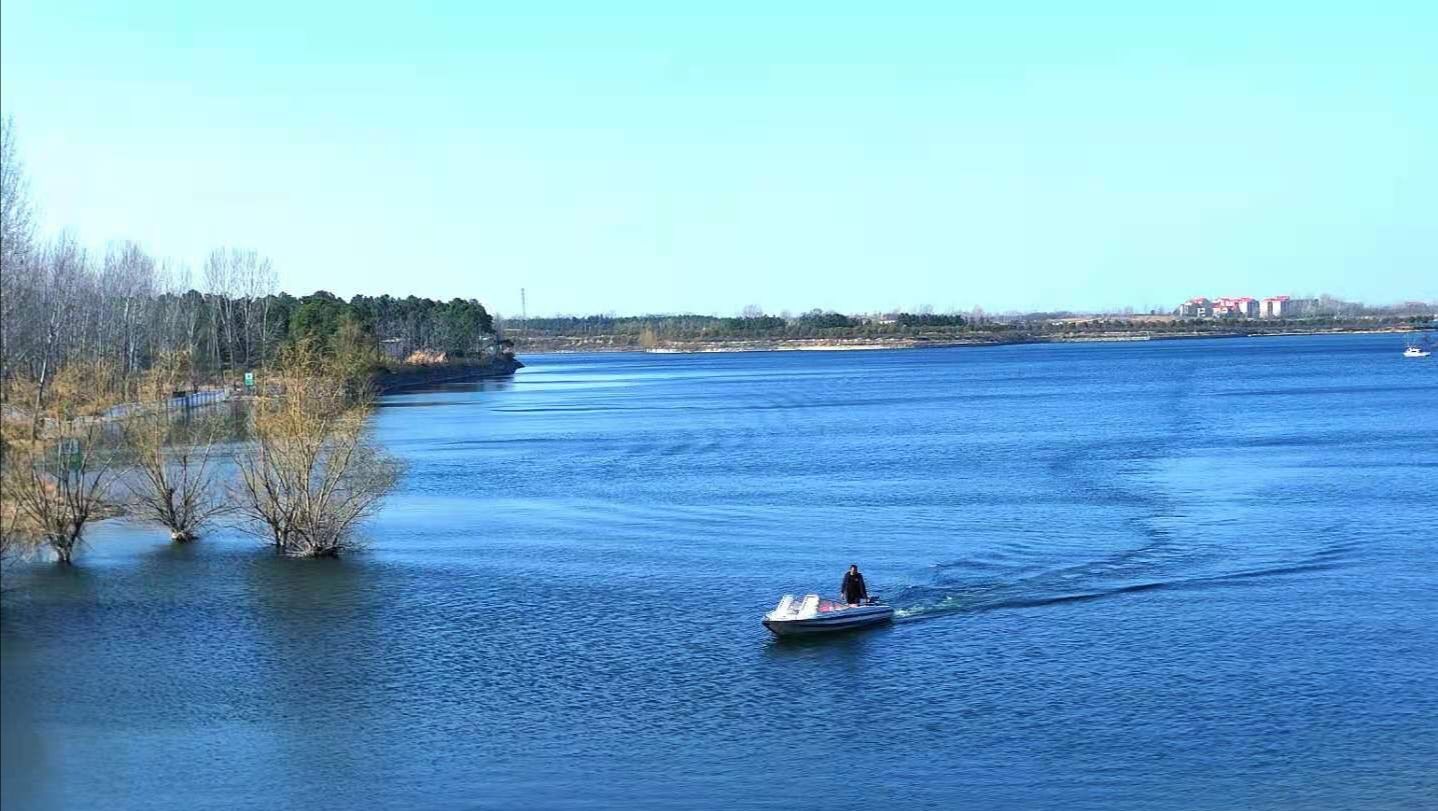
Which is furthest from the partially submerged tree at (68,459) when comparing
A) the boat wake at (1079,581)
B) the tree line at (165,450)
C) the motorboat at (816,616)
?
the boat wake at (1079,581)

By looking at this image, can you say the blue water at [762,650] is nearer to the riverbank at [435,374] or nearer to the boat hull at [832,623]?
the boat hull at [832,623]

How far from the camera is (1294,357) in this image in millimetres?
177750

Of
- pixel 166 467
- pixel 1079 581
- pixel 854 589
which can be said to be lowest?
pixel 1079 581

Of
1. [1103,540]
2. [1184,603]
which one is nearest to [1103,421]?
[1103,540]

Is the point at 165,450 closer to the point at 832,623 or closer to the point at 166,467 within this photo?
the point at 166,467

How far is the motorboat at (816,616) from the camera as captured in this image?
2923 centimetres

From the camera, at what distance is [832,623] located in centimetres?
2948

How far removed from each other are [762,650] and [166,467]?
20.3 metres

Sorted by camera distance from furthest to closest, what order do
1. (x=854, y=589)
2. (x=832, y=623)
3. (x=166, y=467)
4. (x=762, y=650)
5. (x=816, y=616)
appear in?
1. (x=166, y=467)
2. (x=854, y=589)
3. (x=832, y=623)
4. (x=816, y=616)
5. (x=762, y=650)

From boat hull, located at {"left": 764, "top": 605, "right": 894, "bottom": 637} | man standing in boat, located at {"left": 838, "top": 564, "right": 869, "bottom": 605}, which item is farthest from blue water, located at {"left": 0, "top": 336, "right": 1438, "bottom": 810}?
man standing in boat, located at {"left": 838, "top": 564, "right": 869, "bottom": 605}

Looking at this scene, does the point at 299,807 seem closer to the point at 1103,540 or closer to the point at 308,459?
the point at 308,459

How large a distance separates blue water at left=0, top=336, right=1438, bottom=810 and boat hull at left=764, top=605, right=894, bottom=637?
378mm

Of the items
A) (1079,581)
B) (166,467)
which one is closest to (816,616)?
(1079,581)

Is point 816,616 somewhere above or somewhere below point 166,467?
below
